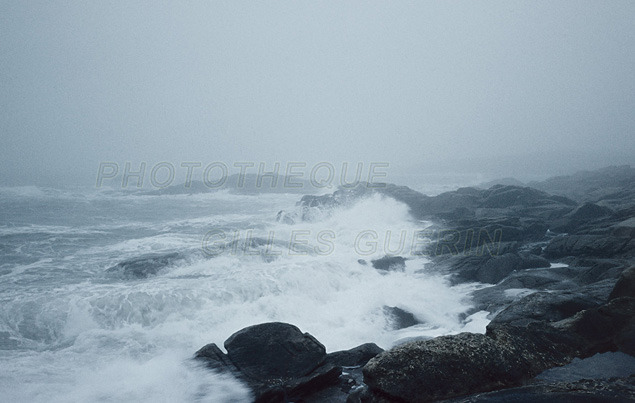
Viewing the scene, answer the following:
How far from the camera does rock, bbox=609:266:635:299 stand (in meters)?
6.54

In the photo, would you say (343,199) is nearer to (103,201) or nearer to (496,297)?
(496,297)

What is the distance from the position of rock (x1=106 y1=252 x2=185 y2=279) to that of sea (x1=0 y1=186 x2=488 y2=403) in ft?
0.71

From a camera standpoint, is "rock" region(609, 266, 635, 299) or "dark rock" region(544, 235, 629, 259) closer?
"rock" region(609, 266, 635, 299)

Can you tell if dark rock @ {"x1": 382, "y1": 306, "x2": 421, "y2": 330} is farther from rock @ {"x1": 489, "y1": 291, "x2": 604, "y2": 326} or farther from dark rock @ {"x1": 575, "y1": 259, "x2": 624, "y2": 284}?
dark rock @ {"x1": 575, "y1": 259, "x2": 624, "y2": 284}

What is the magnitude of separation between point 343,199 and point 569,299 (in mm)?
25719

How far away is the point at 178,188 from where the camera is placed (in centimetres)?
5266

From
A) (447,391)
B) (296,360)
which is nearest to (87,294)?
(296,360)

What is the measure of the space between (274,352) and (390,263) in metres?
11.1

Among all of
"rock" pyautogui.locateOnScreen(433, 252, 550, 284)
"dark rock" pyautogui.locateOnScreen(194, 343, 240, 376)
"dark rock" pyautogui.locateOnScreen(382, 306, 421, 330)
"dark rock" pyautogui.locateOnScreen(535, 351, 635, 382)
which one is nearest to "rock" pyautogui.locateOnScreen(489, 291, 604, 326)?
"dark rock" pyautogui.locateOnScreen(535, 351, 635, 382)

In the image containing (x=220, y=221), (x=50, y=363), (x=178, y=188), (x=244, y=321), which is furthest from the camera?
(x=178, y=188)

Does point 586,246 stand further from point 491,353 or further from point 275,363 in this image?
point 275,363

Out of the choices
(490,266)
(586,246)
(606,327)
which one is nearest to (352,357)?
(606,327)

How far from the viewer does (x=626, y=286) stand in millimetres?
6625

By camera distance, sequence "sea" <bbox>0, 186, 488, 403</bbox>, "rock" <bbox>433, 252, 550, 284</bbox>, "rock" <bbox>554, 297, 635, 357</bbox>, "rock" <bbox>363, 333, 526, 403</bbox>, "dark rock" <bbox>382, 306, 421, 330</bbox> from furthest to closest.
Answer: "rock" <bbox>433, 252, 550, 284</bbox> < "dark rock" <bbox>382, 306, 421, 330</bbox> < "sea" <bbox>0, 186, 488, 403</bbox> < "rock" <bbox>554, 297, 635, 357</bbox> < "rock" <bbox>363, 333, 526, 403</bbox>
